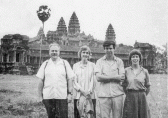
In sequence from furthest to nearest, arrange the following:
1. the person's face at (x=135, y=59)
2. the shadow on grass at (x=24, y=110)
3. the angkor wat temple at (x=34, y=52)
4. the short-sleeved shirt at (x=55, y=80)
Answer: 1. the angkor wat temple at (x=34, y=52)
2. the shadow on grass at (x=24, y=110)
3. the person's face at (x=135, y=59)
4. the short-sleeved shirt at (x=55, y=80)

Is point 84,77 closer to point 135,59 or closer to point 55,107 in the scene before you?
point 55,107

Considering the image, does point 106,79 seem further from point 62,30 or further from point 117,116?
point 62,30

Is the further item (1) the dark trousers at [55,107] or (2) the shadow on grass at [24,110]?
(2) the shadow on grass at [24,110]

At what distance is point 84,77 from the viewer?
4.57m

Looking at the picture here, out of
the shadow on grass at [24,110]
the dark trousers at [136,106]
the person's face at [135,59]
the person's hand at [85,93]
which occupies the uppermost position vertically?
the person's face at [135,59]

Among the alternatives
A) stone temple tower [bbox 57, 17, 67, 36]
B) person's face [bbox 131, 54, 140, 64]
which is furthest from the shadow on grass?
stone temple tower [bbox 57, 17, 67, 36]

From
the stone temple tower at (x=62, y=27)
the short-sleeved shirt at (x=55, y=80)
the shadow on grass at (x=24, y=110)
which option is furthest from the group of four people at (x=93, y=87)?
the stone temple tower at (x=62, y=27)

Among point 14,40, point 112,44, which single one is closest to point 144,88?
point 112,44

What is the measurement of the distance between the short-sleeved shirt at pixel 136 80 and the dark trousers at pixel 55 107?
1320 millimetres

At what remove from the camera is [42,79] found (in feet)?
14.2

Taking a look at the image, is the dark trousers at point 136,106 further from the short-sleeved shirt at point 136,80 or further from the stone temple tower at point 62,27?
the stone temple tower at point 62,27

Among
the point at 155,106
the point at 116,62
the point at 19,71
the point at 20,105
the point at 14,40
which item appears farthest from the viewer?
the point at 14,40

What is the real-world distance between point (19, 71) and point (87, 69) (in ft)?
90.3

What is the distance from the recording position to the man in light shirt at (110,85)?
14.2ft
